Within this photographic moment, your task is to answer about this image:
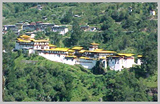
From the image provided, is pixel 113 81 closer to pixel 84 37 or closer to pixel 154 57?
pixel 154 57

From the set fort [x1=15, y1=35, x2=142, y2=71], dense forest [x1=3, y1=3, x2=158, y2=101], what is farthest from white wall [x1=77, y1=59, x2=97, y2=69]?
dense forest [x1=3, y1=3, x2=158, y2=101]

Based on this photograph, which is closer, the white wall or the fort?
the fort

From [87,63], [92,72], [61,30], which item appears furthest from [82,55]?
[61,30]

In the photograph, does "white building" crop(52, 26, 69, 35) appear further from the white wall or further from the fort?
the white wall

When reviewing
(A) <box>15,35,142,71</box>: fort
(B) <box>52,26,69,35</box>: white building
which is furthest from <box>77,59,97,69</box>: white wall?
(B) <box>52,26,69,35</box>: white building

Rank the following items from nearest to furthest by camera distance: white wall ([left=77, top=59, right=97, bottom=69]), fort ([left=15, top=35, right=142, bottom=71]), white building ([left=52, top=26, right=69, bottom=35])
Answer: fort ([left=15, top=35, right=142, bottom=71])
white wall ([left=77, top=59, right=97, bottom=69])
white building ([left=52, top=26, right=69, bottom=35])

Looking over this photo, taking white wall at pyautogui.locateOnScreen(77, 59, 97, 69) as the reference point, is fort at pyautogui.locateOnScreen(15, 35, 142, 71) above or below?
above

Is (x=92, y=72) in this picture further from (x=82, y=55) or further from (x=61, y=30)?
(x=61, y=30)

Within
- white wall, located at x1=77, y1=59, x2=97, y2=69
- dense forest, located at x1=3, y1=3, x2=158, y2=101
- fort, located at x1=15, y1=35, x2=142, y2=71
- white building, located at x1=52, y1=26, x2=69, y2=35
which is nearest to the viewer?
dense forest, located at x1=3, y1=3, x2=158, y2=101
